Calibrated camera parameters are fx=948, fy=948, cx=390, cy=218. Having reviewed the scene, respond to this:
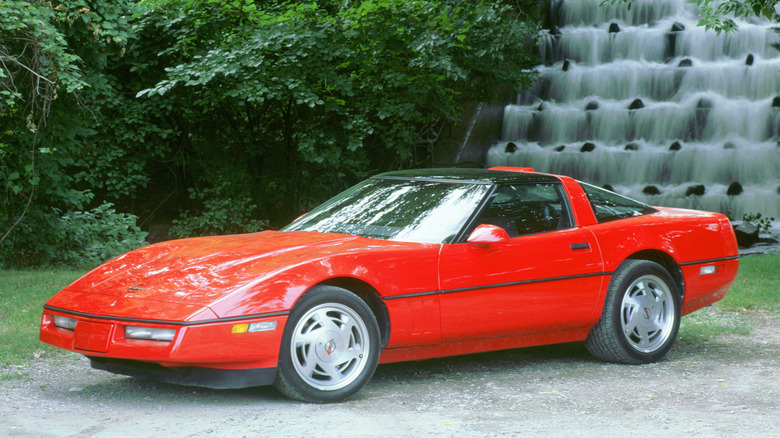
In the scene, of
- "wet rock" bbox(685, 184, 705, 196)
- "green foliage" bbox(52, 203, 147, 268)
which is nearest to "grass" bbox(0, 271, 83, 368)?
"green foliage" bbox(52, 203, 147, 268)

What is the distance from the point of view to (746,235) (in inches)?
659

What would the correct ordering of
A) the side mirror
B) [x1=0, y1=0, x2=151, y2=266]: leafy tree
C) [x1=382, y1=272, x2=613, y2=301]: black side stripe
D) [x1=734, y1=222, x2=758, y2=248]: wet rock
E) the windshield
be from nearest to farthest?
[x1=382, y1=272, x2=613, y2=301]: black side stripe
the side mirror
the windshield
[x1=0, y1=0, x2=151, y2=266]: leafy tree
[x1=734, y1=222, x2=758, y2=248]: wet rock

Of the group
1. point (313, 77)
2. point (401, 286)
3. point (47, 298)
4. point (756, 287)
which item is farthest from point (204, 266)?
point (313, 77)

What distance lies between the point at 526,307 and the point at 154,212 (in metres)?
12.1

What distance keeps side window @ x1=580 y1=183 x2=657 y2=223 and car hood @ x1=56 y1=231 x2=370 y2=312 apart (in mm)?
1802

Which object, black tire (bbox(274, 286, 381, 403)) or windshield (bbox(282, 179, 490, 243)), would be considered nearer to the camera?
black tire (bbox(274, 286, 381, 403))

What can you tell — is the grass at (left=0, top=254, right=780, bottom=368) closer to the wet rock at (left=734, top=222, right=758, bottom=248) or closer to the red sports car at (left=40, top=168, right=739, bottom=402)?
the red sports car at (left=40, top=168, right=739, bottom=402)

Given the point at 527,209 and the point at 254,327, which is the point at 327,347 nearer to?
the point at 254,327

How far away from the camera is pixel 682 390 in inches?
216

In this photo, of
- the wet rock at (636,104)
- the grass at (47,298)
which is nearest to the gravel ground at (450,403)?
the grass at (47,298)

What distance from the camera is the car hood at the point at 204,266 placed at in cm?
486

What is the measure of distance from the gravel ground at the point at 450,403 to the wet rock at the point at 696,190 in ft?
40.2

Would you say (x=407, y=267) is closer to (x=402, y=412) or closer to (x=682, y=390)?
(x=402, y=412)

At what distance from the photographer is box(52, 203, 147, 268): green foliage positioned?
11.8 m
